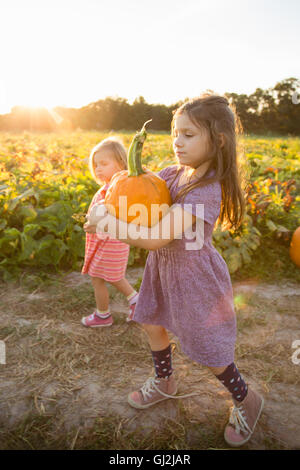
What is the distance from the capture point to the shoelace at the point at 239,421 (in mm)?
1941

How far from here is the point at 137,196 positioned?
1.54m

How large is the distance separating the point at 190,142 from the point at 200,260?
564 mm

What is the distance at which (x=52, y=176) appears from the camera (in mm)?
4926

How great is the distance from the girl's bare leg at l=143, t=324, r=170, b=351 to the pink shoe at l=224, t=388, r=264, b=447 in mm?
513

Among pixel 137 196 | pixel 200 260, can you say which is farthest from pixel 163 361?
pixel 137 196

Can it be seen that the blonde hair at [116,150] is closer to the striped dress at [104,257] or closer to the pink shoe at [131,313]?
the striped dress at [104,257]

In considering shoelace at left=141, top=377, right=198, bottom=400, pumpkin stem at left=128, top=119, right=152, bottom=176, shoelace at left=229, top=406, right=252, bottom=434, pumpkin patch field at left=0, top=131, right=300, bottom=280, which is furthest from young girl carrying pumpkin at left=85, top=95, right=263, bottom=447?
pumpkin patch field at left=0, top=131, right=300, bottom=280

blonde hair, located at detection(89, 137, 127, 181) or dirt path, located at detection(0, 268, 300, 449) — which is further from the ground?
blonde hair, located at detection(89, 137, 127, 181)

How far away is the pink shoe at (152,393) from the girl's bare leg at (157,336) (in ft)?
0.92

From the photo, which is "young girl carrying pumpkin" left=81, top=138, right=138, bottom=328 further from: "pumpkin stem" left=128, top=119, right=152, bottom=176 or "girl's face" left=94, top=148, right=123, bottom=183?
"pumpkin stem" left=128, top=119, right=152, bottom=176

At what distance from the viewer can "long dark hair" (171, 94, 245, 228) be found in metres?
1.60

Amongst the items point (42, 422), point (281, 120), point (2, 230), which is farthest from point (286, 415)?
point (281, 120)

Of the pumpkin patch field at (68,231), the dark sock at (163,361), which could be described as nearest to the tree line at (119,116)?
the pumpkin patch field at (68,231)

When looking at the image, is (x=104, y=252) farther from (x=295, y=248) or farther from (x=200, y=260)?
(x=295, y=248)
